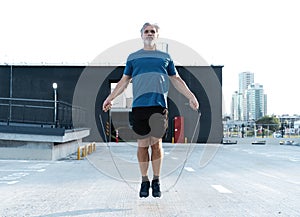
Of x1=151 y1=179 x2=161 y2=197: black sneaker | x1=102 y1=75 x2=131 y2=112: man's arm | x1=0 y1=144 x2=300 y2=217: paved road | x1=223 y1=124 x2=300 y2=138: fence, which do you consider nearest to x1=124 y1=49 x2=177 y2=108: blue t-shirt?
x1=102 y1=75 x2=131 y2=112: man's arm

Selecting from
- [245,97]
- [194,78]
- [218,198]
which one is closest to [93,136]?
[194,78]

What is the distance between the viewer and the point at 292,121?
5181 cm

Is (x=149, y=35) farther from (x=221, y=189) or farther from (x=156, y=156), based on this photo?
(x=221, y=189)

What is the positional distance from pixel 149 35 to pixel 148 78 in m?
0.42

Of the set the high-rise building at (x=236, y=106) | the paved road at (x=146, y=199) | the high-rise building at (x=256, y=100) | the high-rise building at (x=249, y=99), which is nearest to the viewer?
the paved road at (x=146, y=199)

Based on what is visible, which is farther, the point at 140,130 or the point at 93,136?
the point at 93,136

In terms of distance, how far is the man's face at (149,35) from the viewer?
177 inches

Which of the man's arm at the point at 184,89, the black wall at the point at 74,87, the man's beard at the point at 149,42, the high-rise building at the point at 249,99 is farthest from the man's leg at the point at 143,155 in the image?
the high-rise building at the point at 249,99

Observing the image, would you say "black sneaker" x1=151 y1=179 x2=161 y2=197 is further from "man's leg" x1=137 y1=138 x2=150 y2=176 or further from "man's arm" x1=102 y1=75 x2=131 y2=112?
"man's arm" x1=102 y1=75 x2=131 y2=112

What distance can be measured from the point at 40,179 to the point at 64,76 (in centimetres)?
2981

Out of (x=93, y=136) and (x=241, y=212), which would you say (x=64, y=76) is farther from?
(x=241, y=212)

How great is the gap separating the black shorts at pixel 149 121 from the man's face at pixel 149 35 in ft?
2.18

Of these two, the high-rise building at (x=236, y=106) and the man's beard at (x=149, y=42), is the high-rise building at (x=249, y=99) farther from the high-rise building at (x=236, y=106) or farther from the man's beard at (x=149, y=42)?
the man's beard at (x=149, y=42)

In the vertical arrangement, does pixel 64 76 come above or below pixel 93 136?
above
